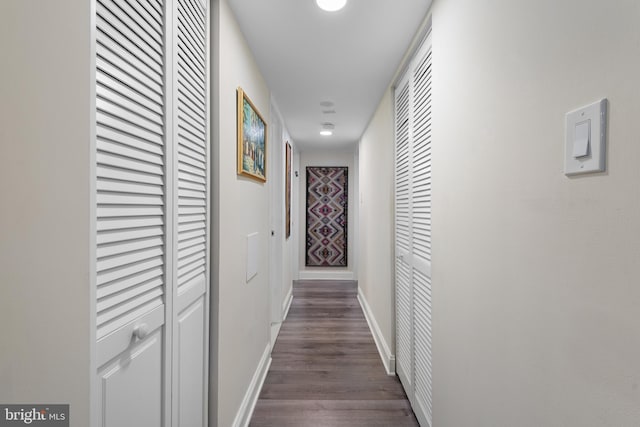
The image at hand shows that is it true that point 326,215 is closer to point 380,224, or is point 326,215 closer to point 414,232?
point 380,224

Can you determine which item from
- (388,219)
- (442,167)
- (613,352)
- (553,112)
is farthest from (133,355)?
(388,219)

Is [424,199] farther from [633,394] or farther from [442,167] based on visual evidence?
[633,394]

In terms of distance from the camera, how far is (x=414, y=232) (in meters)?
2.13

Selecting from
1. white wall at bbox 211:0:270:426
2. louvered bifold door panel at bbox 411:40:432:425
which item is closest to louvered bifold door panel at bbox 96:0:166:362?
white wall at bbox 211:0:270:426

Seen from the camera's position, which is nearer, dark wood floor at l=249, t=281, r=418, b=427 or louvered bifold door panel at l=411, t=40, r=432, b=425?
louvered bifold door panel at l=411, t=40, r=432, b=425

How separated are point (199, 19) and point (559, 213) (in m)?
1.49

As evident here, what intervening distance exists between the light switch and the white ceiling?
128 centimetres

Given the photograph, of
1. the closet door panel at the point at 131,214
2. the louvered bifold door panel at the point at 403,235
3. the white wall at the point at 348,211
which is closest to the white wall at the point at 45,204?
the closet door panel at the point at 131,214

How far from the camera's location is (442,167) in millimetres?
1541

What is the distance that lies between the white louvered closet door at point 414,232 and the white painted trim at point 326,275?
11.1ft

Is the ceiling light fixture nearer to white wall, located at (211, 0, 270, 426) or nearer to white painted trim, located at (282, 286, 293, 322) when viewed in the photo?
white wall, located at (211, 0, 270, 426)

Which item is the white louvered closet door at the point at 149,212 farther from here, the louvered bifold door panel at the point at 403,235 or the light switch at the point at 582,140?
the louvered bifold door panel at the point at 403,235

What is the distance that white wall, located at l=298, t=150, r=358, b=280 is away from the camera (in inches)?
235

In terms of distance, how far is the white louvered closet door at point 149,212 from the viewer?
0.78 metres
